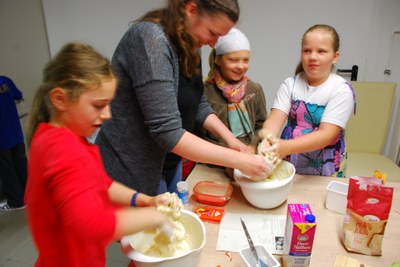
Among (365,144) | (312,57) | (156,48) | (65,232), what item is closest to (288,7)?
(365,144)

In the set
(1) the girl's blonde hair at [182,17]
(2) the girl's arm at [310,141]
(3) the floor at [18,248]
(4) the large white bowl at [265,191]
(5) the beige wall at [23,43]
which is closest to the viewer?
(1) the girl's blonde hair at [182,17]

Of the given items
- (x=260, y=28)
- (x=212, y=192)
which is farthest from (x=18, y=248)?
(x=260, y=28)

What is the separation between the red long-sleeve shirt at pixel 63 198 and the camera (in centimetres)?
57

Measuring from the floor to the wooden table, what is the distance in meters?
1.13

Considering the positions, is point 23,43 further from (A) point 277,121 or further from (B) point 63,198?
(B) point 63,198

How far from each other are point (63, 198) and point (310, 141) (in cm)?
93

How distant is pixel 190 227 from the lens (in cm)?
89

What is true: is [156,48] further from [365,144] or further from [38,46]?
[38,46]

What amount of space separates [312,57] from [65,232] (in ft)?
3.65

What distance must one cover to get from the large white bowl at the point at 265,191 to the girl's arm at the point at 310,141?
0.42ft

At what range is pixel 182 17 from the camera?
36.5 inches

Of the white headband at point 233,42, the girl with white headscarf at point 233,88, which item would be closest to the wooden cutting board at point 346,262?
the girl with white headscarf at point 233,88

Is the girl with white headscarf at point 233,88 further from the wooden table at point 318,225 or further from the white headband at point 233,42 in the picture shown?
the wooden table at point 318,225

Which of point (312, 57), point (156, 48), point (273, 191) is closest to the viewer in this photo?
point (156, 48)
